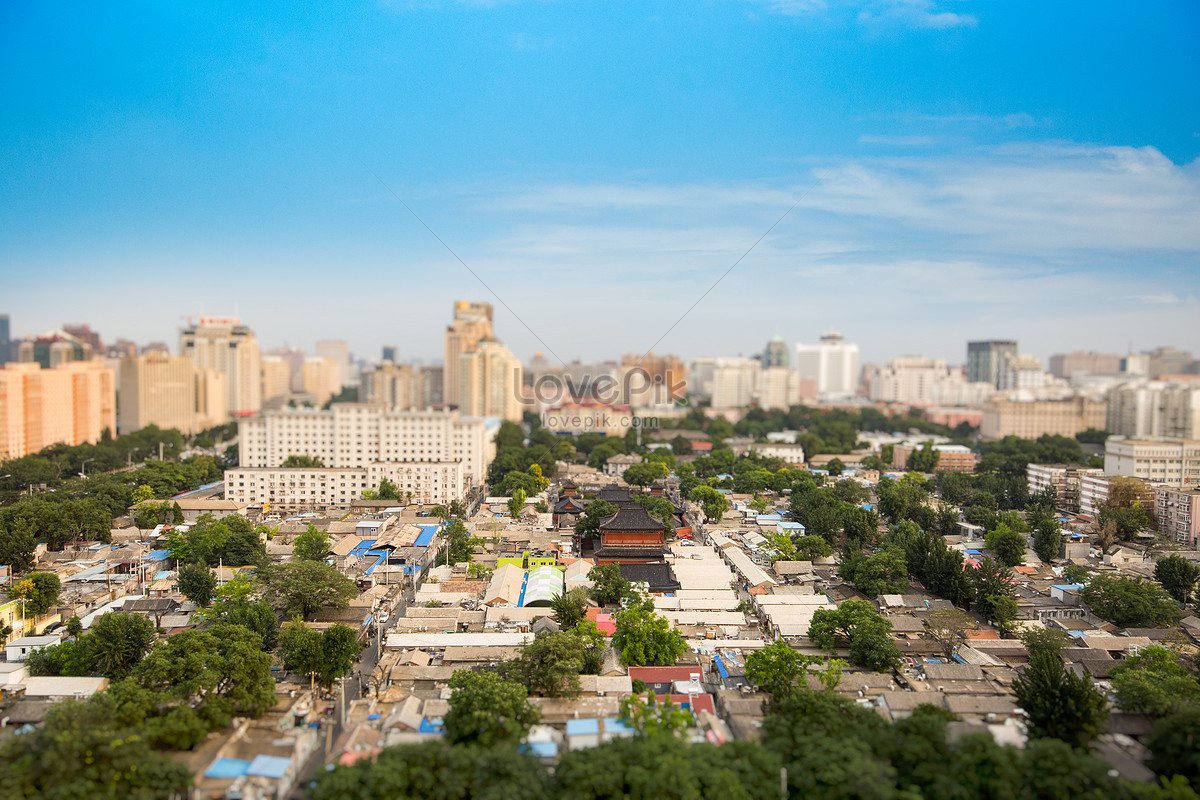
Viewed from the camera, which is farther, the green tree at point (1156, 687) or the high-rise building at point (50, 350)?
the high-rise building at point (50, 350)

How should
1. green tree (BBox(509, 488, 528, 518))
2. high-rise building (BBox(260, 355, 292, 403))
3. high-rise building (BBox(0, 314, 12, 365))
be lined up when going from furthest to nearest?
high-rise building (BBox(260, 355, 292, 403)) < high-rise building (BBox(0, 314, 12, 365)) < green tree (BBox(509, 488, 528, 518))

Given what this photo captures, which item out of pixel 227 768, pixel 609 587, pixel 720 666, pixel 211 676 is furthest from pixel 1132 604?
pixel 211 676

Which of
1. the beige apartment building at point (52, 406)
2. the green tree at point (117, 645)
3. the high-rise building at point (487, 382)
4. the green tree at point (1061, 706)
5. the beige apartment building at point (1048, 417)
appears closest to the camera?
the green tree at point (1061, 706)

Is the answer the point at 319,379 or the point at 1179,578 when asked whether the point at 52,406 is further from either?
the point at 319,379

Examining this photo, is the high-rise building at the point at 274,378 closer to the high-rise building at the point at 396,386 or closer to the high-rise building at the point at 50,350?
the high-rise building at the point at 396,386

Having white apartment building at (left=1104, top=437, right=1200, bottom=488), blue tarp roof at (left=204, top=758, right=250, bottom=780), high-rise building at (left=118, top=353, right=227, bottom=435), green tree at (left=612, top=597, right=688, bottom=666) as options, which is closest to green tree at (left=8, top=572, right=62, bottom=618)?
blue tarp roof at (left=204, top=758, right=250, bottom=780)

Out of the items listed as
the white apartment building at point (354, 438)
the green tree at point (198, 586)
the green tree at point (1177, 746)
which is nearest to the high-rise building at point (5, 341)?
the white apartment building at point (354, 438)

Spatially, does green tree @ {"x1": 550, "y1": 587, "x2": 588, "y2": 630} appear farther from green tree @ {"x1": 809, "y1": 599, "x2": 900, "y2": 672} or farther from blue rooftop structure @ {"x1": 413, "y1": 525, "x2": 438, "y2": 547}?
blue rooftop structure @ {"x1": 413, "y1": 525, "x2": 438, "y2": 547}
